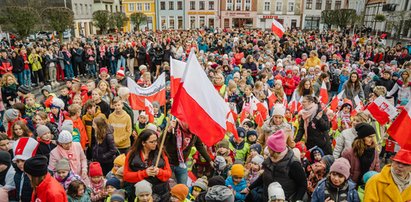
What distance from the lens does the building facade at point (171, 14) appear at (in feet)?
196

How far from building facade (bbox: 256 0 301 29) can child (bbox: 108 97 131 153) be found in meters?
54.4

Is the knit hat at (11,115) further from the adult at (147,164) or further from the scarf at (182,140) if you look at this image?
the scarf at (182,140)

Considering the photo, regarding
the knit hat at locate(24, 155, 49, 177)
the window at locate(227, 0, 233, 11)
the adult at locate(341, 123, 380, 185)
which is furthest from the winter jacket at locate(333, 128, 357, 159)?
the window at locate(227, 0, 233, 11)

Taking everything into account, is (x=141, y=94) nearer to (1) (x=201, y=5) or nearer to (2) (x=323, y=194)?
(2) (x=323, y=194)

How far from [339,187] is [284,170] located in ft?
1.93

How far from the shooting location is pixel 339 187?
343cm

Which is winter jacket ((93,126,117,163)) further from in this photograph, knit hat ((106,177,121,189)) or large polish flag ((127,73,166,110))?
large polish flag ((127,73,166,110))

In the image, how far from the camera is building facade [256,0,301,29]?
5672cm

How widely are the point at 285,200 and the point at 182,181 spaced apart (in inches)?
65.8

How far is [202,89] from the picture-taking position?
399 cm

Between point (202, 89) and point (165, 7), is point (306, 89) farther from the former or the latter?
point (165, 7)

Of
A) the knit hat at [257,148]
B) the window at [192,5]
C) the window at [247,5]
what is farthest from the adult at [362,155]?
the window at [192,5]

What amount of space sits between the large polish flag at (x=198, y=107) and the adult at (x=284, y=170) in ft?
2.22

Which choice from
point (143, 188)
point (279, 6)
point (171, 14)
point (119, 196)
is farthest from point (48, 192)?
point (171, 14)
